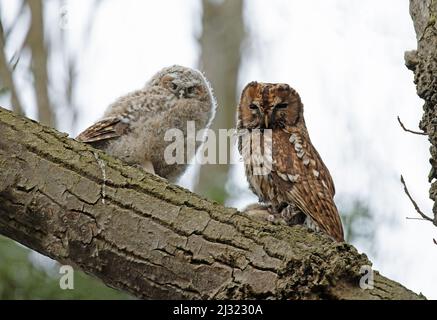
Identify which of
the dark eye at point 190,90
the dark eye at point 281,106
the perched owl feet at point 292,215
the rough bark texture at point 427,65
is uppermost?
the dark eye at point 190,90

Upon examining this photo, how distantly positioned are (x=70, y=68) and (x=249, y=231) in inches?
214

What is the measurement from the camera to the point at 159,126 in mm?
4406

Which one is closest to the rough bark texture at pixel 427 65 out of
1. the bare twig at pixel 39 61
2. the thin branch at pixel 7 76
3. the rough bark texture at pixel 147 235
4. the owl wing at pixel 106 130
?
the rough bark texture at pixel 147 235

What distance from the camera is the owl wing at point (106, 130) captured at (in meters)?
4.29

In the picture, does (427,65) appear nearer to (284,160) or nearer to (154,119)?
(284,160)

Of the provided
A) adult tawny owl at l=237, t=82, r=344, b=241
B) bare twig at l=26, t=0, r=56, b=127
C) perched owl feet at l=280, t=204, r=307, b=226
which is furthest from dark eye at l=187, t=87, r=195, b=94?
bare twig at l=26, t=0, r=56, b=127

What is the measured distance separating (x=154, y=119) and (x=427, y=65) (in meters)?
1.69

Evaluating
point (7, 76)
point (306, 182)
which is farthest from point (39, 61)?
point (306, 182)

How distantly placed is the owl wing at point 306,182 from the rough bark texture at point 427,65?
2.52 ft

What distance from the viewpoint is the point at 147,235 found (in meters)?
2.95

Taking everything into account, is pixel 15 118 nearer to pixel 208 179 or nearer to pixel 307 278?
pixel 307 278

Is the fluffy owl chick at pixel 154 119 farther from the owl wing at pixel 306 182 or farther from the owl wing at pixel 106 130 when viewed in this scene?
the owl wing at pixel 306 182
